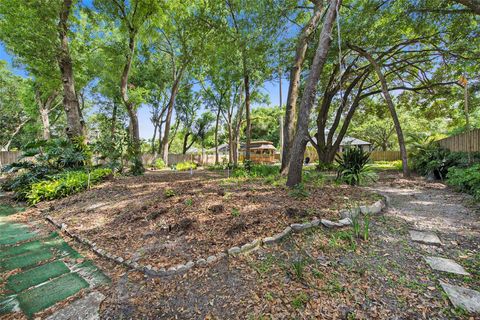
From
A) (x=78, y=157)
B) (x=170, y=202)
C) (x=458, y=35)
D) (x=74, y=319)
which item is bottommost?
(x=74, y=319)

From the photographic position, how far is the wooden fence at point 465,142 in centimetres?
568

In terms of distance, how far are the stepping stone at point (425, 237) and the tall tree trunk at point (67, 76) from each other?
9.58 metres

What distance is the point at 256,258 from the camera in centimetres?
215

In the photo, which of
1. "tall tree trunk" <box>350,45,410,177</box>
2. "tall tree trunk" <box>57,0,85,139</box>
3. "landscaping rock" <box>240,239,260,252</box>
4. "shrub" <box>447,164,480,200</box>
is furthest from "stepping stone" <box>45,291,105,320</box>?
"tall tree trunk" <box>350,45,410,177</box>

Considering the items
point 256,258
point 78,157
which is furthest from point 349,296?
point 78,157

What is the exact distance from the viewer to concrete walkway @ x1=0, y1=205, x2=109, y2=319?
72.4 inches

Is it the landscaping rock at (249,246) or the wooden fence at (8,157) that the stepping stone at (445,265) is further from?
the wooden fence at (8,157)

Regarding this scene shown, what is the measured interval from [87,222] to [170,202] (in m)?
1.44

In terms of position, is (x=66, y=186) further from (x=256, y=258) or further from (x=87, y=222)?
(x=256, y=258)

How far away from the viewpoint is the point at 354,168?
17.4 ft

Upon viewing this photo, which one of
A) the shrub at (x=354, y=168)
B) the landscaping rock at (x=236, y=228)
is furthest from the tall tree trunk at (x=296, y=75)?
the landscaping rock at (x=236, y=228)

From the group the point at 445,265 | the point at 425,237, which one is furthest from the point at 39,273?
the point at 425,237

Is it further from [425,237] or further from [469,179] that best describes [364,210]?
[469,179]

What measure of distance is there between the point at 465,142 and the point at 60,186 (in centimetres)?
1167
